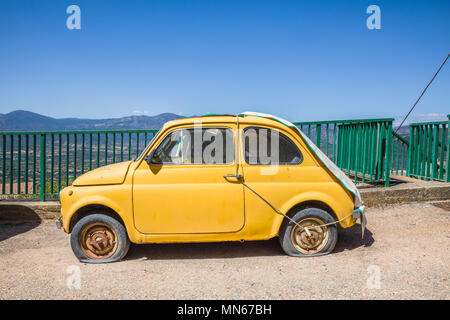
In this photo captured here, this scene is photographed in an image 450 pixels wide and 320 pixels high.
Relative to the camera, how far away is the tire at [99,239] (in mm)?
4414

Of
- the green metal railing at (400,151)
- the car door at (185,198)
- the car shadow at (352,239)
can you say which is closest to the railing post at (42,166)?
the car door at (185,198)

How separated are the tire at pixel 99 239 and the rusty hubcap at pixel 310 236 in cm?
225

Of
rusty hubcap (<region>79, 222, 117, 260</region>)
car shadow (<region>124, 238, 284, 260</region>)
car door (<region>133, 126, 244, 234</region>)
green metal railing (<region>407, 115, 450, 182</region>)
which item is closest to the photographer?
car door (<region>133, 126, 244, 234</region>)

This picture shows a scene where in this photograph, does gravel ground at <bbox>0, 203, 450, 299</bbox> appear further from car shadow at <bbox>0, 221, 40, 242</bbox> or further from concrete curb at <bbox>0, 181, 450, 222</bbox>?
concrete curb at <bbox>0, 181, 450, 222</bbox>

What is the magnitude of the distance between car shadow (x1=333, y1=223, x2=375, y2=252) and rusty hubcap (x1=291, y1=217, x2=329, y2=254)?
469 mm

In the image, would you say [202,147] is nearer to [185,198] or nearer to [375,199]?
[185,198]

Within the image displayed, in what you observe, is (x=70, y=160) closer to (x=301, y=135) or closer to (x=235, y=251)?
(x=235, y=251)

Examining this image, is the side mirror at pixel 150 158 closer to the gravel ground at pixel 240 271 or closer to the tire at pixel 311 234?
the gravel ground at pixel 240 271

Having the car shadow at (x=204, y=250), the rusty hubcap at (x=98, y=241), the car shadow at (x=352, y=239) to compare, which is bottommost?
the car shadow at (x=204, y=250)

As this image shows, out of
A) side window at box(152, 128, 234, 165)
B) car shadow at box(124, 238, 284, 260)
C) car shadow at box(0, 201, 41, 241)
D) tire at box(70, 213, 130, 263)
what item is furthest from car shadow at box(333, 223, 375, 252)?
car shadow at box(0, 201, 41, 241)

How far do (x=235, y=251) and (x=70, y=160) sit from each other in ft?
15.0

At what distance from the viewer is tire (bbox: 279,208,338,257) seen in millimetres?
4465
